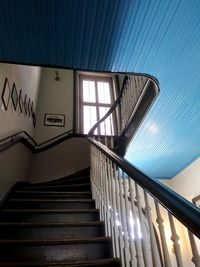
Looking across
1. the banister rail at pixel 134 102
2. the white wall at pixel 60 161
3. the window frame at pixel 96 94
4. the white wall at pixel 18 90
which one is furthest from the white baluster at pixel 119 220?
the window frame at pixel 96 94

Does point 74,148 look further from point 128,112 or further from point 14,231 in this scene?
point 14,231

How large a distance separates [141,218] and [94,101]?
17.9 feet

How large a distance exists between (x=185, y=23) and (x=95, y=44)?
75 cm

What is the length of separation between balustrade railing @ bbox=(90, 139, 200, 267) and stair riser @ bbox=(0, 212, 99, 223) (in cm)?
26

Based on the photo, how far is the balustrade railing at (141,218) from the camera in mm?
826

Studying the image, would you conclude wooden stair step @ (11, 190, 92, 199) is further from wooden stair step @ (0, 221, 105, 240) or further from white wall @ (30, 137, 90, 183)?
white wall @ (30, 137, 90, 183)

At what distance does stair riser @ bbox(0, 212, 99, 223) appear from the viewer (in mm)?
2506

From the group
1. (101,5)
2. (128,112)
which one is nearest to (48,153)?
(128,112)

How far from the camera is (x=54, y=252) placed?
198 cm

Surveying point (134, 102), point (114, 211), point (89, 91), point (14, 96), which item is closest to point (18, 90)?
point (14, 96)

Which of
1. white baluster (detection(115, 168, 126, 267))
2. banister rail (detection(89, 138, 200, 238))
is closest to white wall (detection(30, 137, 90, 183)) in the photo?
white baluster (detection(115, 168, 126, 267))

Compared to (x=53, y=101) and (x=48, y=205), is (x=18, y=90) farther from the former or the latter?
(x=53, y=101)

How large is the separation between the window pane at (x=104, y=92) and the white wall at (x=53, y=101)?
34.2 inches

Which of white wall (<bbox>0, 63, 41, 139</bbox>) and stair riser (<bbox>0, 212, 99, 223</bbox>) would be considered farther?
white wall (<bbox>0, 63, 41, 139</bbox>)
